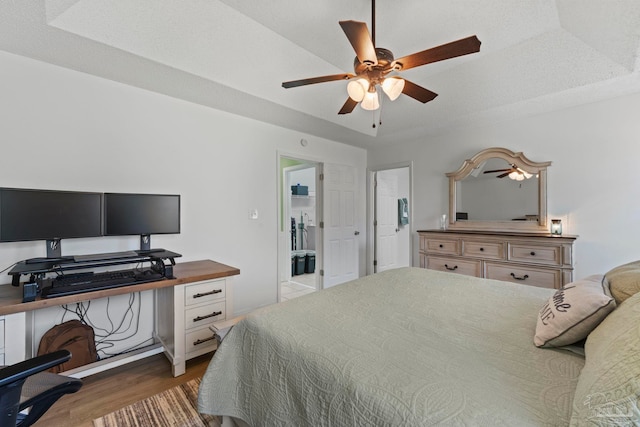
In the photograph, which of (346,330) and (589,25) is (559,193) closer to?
(589,25)

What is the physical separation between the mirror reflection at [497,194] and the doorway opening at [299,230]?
2043 mm

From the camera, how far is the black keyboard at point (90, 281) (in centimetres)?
168

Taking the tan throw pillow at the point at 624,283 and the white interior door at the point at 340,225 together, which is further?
the white interior door at the point at 340,225

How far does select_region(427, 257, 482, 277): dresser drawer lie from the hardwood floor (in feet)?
8.92

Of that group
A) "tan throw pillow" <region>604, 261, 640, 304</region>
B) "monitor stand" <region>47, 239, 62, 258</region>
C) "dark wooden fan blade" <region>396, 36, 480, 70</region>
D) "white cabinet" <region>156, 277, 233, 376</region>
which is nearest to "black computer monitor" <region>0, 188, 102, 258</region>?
"monitor stand" <region>47, 239, 62, 258</region>

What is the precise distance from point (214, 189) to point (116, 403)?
75.2 inches

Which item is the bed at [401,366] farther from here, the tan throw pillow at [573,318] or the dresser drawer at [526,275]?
the dresser drawer at [526,275]

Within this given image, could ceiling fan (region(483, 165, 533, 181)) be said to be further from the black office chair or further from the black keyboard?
the black office chair

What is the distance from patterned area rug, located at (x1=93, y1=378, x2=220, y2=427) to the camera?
1637 mm

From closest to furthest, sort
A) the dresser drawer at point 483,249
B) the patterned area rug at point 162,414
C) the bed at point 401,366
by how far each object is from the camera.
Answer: the bed at point 401,366 < the patterned area rug at point 162,414 < the dresser drawer at point 483,249

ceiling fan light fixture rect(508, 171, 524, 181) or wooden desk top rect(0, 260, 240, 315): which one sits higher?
ceiling fan light fixture rect(508, 171, 524, 181)

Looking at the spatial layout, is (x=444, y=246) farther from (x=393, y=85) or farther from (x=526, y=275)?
(x=393, y=85)

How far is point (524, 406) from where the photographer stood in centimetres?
72

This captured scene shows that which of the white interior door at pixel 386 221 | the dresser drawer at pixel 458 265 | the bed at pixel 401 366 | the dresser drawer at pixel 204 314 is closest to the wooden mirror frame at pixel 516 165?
the dresser drawer at pixel 458 265
